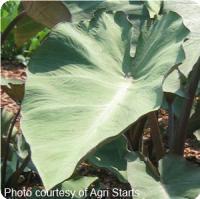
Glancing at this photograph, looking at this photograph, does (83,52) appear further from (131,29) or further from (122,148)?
(122,148)

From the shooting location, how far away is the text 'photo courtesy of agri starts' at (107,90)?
1248 mm

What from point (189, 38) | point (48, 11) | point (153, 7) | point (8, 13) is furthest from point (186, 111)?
point (8, 13)

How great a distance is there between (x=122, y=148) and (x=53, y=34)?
372 millimetres

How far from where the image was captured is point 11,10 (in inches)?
168

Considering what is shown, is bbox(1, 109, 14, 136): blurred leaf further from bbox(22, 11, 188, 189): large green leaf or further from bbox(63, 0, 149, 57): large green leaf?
bbox(22, 11, 188, 189): large green leaf

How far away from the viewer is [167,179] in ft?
5.03

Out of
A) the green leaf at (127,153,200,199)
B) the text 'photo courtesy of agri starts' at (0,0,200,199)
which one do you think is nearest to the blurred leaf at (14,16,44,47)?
the text 'photo courtesy of agri starts' at (0,0,200,199)

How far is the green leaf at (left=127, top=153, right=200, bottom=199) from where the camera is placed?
1.46m

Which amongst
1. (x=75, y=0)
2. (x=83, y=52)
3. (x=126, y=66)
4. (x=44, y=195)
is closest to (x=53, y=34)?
(x=83, y=52)

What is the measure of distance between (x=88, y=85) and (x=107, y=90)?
0.16ft

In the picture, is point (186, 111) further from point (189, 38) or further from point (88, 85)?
point (88, 85)

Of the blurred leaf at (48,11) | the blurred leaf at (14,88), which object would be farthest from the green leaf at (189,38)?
the blurred leaf at (14,88)

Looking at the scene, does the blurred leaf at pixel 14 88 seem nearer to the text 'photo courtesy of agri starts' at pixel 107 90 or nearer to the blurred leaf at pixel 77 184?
the text 'photo courtesy of agri starts' at pixel 107 90

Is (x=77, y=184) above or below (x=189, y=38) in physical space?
below
